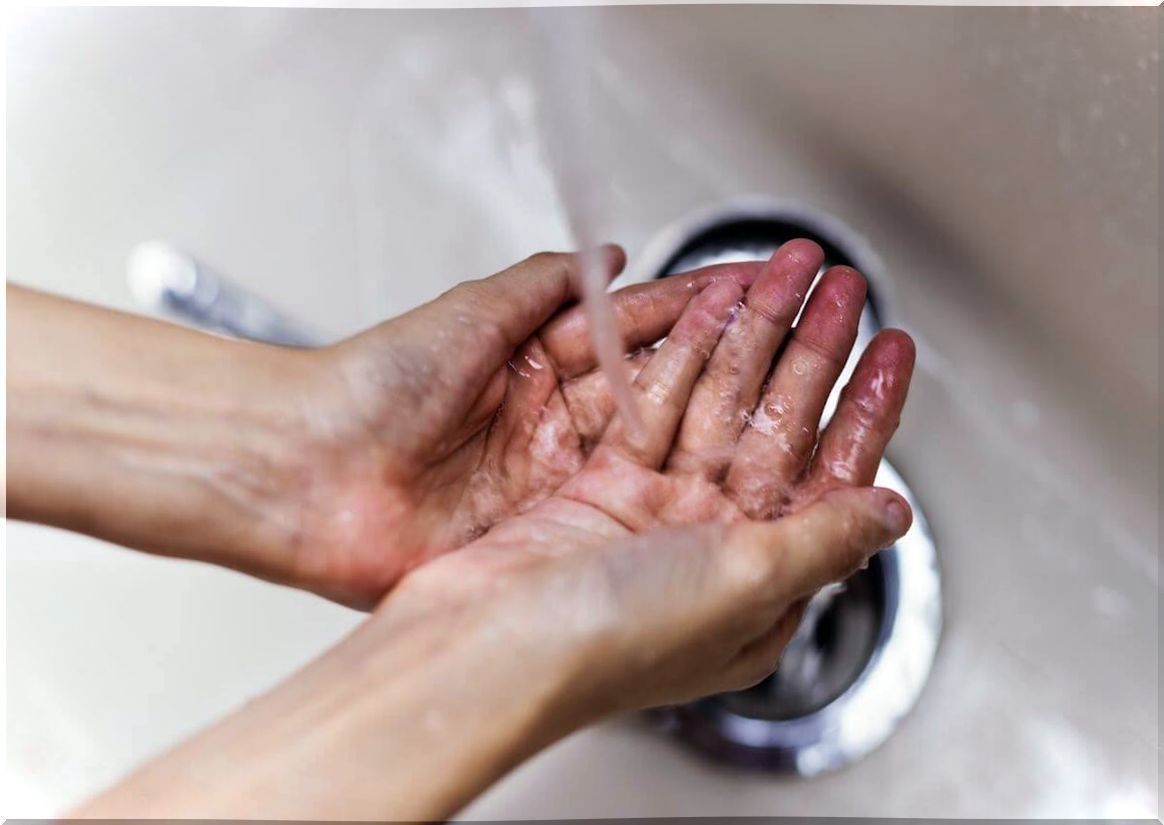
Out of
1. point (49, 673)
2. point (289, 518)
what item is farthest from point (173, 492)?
point (49, 673)

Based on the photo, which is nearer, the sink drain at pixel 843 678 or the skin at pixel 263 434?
the skin at pixel 263 434

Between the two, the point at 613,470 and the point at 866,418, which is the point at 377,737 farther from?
the point at 866,418

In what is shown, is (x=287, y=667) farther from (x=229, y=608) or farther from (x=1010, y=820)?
(x=1010, y=820)

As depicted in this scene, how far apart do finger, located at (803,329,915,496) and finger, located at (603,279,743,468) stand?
0.09 meters

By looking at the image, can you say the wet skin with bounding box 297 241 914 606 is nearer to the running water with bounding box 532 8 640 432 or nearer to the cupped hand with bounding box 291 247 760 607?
the cupped hand with bounding box 291 247 760 607

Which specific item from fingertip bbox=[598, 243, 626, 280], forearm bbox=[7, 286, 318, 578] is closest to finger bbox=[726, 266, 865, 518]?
fingertip bbox=[598, 243, 626, 280]

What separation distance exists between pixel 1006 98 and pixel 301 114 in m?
0.53

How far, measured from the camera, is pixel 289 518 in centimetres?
52

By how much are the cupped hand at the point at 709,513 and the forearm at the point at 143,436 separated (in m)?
0.10

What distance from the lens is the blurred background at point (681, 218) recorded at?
0.67 m

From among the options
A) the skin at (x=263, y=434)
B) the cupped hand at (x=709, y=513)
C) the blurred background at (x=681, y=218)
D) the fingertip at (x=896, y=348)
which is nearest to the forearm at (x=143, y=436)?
the skin at (x=263, y=434)

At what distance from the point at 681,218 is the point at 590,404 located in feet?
0.80

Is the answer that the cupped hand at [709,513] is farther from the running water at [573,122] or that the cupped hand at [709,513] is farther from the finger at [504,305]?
the running water at [573,122]

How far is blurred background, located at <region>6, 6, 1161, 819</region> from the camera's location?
67cm
